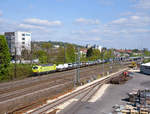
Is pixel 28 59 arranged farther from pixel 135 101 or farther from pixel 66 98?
pixel 135 101

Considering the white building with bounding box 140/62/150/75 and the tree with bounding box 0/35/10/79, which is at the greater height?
the tree with bounding box 0/35/10/79

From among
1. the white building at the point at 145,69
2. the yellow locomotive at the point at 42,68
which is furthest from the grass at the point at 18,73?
the white building at the point at 145,69

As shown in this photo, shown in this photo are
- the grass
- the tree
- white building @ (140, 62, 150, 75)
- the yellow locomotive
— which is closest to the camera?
the tree

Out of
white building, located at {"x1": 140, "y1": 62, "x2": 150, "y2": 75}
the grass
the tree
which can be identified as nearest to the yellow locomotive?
the grass

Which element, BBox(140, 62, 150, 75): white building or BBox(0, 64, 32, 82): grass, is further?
BBox(140, 62, 150, 75): white building

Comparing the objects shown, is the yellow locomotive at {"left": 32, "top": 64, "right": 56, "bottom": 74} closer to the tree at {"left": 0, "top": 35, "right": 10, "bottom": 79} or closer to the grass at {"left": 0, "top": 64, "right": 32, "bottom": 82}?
the grass at {"left": 0, "top": 64, "right": 32, "bottom": 82}

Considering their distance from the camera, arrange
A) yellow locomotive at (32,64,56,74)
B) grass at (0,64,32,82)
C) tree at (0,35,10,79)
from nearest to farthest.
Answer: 1. tree at (0,35,10,79)
2. grass at (0,64,32,82)
3. yellow locomotive at (32,64,56,74)

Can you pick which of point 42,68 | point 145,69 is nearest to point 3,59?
point 42,68

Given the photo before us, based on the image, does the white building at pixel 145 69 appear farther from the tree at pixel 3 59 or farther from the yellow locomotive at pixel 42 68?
the tree at pixel 3 59

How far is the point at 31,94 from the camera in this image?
25.1 metres

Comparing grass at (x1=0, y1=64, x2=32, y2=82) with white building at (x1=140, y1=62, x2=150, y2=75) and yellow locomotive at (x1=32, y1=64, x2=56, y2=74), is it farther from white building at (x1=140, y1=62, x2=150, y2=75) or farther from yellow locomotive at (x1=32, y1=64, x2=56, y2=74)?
white building at (x1=140, y1=62, x2=150, y2=75)

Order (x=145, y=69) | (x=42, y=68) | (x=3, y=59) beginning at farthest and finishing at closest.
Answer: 1. (x=145, y=69)
2. (x=42, y=68)
3. (x=3, y=59)

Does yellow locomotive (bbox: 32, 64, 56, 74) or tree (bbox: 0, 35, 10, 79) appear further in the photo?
yellow locomotive (bbox: 32, 64, 56, 74)

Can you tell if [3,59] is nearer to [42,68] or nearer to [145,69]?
[42,68]
